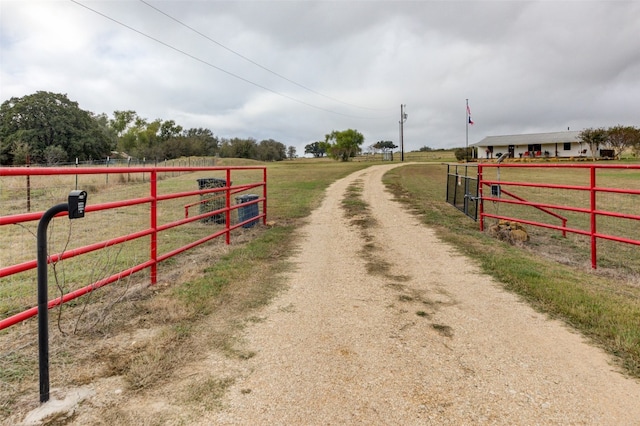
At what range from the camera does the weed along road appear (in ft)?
8.00

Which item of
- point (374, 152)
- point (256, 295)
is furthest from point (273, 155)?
point (256, 295)

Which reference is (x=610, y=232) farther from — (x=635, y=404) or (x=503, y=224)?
(x=635, y=404)

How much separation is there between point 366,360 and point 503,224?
22.0 ft

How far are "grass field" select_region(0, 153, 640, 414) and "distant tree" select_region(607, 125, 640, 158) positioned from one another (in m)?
54.3

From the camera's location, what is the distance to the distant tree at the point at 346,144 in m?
85.3

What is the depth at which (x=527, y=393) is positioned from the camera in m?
2.63

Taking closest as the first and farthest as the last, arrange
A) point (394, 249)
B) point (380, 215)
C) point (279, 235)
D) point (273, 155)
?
point (394, 249)
point (279, 235)
point (380, 215)
point (273, 155)

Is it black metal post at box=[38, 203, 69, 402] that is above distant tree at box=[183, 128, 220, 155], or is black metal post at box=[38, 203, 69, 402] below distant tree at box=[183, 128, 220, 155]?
below

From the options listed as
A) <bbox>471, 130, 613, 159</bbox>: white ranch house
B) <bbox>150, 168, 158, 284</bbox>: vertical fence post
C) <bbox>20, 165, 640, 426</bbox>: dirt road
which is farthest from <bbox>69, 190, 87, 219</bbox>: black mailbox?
<bbox>471, 130, 613, 159</bbox>: white ranch house

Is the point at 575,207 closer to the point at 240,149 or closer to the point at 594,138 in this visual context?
the point at 594,138

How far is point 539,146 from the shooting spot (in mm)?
61531

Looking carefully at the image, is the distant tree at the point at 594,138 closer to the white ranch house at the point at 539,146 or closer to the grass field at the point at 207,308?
the white ranch house at the point at 539,146

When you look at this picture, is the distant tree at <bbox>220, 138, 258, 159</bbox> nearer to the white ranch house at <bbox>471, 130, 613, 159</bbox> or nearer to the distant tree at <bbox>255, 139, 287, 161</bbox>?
the distant tree at <bbox>255, 139, 287, 161</bbox>

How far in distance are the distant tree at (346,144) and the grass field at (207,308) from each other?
7920 centimetres
